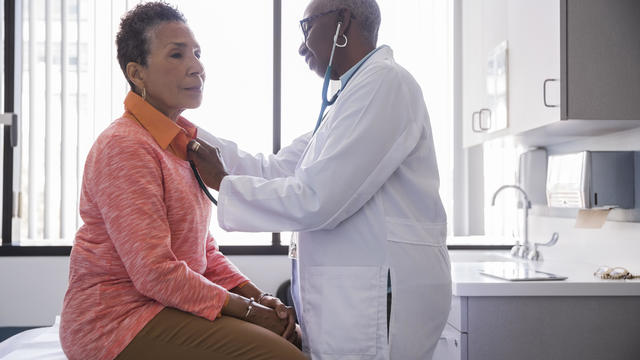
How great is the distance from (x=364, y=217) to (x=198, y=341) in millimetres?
434

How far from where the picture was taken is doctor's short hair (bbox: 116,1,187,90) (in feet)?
4.26

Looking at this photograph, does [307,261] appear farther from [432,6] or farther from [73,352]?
[432,6]

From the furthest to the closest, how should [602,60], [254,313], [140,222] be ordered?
[602,60] → [254,313] → [140,222]

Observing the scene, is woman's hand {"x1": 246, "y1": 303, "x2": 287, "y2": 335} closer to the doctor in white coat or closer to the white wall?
the doctor in white coat

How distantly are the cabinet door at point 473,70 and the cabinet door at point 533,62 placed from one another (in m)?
0.29

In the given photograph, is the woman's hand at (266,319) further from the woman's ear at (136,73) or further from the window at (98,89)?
the window at (98,89)

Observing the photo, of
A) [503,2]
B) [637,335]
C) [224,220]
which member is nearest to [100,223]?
[224,220]

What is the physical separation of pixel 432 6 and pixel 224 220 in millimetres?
2351

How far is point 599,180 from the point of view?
2.00 metres

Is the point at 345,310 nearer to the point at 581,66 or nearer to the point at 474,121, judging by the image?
the point at 581,66

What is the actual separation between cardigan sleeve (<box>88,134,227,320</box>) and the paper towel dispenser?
1.51m

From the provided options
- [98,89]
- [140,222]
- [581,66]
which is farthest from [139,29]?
[98,89]

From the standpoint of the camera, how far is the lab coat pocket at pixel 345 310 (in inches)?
46.7

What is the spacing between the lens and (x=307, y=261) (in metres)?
1.25
